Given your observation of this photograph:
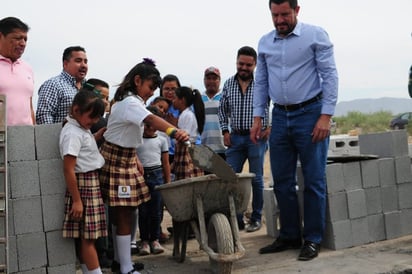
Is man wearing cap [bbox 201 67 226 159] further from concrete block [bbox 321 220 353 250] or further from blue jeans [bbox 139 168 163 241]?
concrete block [bbox 321 220 353 250]

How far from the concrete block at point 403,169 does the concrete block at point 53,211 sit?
130 inches

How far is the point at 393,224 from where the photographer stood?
17.2 ft

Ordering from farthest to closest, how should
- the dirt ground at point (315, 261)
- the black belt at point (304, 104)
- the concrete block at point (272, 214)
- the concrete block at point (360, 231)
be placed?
1. the concrete block at point (272, 214)
2. the concrete block at point (360, 231)
3. the black belt at point (304, 104)
4. the dirt ground at point (315, 261)

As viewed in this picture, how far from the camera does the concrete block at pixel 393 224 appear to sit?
5207 millimetres

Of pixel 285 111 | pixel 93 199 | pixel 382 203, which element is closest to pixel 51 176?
pixel 93 199

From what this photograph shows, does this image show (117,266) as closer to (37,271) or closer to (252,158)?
(37,271)

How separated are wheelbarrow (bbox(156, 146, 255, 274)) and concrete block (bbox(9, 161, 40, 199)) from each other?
0.95 metres

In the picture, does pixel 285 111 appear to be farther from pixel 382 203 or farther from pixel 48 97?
pixel 48 97

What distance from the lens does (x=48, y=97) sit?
15.6 feet

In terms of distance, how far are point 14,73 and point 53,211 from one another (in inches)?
48.2

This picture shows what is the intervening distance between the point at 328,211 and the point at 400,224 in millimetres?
898

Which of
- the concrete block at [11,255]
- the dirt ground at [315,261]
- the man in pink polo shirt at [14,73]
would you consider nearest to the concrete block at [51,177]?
the concrete block at [11,255]

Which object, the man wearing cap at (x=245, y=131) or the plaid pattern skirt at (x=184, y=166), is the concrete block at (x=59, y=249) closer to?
the plaid pattern skirt at (x=184, y=166)

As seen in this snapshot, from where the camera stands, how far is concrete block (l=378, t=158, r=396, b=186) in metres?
5.23
